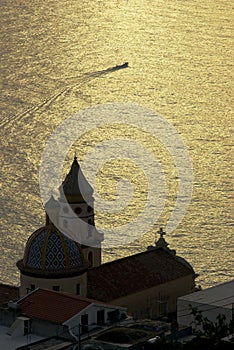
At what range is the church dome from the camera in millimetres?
52562

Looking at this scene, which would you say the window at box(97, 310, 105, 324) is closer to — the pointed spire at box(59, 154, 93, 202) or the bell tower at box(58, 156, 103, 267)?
the bell tower at box(58, 156, 103, 267)

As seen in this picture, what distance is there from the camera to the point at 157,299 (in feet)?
188

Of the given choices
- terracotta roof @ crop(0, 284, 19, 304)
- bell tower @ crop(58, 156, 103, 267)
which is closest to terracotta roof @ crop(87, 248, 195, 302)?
bell tower @ crop(58, 156, 103, 267)

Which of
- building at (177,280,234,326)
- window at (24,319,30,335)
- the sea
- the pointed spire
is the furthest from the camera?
the sea

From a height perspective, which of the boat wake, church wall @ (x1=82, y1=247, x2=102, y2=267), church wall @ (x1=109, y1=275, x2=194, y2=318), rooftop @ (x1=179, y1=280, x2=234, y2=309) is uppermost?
rooftop @ (x1=179, y1=280, x2=234, y2=309)

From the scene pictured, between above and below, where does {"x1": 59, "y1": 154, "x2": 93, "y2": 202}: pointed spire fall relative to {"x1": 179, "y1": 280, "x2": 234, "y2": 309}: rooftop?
above

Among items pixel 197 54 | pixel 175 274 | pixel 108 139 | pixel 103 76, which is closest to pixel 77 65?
pixel 103 76

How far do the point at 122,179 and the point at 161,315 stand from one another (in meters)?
35.9

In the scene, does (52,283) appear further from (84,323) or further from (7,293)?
(84,323)

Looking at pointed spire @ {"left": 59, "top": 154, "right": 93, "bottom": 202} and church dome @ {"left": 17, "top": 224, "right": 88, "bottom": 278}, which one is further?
pointed spire @ {"left": 59, "top": 154, "right": 93, "bottom": 202}

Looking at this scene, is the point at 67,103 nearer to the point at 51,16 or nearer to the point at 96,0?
the point at 51,16

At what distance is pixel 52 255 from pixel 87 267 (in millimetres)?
1568

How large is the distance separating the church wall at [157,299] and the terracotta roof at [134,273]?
21 cm

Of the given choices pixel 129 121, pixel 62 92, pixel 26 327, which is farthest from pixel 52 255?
pixel 62 92
